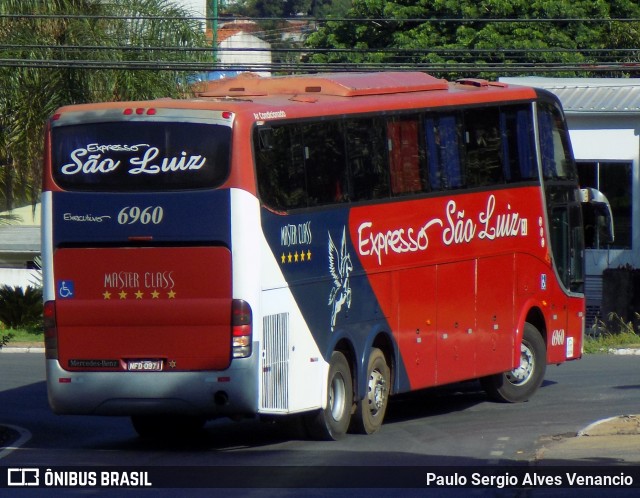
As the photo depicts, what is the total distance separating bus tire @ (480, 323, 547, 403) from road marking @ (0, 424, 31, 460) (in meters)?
6.27

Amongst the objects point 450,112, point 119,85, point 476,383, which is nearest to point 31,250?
point 119,85

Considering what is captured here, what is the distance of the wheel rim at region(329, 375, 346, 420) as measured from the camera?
45.4ft

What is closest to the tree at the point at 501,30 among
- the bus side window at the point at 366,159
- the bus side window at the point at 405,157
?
the bus side window at the point at 405,157

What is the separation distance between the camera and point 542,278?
17547 millimetres

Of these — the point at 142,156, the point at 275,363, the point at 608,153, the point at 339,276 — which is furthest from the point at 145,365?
the point at 608,153

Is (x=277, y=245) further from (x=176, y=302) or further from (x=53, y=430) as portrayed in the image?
(x=53, y=430)

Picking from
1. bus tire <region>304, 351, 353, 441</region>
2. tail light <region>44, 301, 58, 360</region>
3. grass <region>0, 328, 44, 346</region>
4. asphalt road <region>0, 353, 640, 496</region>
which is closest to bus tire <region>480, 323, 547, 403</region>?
asphalt road <region>0, 353, 640, 496</region>

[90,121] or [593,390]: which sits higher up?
[90,121]

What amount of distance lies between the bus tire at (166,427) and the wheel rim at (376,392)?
1987 mm

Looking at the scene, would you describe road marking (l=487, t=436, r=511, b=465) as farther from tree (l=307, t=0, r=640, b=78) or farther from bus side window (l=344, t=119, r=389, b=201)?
tree (l=307, t=0, r=640, b=78)

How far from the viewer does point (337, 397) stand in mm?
13992

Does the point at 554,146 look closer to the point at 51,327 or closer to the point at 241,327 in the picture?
the point at 241,327

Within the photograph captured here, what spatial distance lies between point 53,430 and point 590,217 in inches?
343

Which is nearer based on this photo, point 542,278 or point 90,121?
point 90,121
